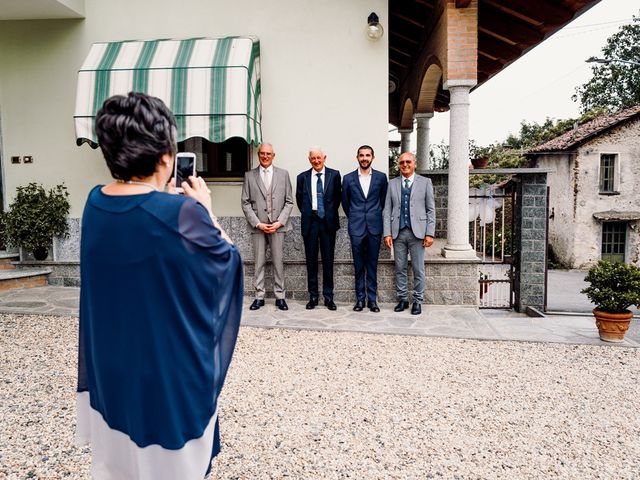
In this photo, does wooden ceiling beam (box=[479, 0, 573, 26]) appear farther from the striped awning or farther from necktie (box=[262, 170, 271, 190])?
necktie (box=[262, 170, 271, 190])

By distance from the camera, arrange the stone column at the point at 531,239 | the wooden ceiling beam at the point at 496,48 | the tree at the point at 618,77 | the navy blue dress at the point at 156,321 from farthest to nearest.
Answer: the tree at the point at 618,77 < the wooden ceiling beam at the point at 496,48 < the stone column at the point at 531,239 < the navy blue dress at the point at 156,321

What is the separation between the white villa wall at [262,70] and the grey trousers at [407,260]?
1.28m

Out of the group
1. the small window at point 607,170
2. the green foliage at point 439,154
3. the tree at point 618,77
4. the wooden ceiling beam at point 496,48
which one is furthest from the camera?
the tree at point 618,77

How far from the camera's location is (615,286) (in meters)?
5.12

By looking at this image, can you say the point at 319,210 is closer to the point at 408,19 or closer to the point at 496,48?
the point at 408,19

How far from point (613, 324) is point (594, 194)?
1878cm

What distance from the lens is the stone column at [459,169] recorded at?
646 centimetres

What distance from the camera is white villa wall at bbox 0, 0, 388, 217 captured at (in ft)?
22.2

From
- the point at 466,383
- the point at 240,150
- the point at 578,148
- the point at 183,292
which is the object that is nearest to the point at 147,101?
the point at 183,292

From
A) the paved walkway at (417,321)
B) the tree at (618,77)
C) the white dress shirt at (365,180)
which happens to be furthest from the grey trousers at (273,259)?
the tree at (618,77)

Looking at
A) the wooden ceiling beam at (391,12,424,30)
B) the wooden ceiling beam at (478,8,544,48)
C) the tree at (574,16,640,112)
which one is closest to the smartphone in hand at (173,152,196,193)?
the wooden ceiling beam at (478,8,544,48)

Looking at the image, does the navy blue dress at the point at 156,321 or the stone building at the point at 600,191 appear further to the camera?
the stone building at the point at 600,191

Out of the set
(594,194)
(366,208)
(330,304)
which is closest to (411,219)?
(366,208)

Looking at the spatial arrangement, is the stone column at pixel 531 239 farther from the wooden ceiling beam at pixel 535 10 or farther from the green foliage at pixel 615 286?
the wooden ceiling beam at pixel 535 10
